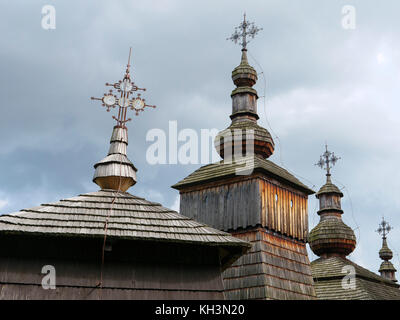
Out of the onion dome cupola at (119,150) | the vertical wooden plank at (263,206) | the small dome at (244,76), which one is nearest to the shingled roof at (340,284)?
the vertical wooden plank at (263,206)

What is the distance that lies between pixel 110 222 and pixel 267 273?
1123cm

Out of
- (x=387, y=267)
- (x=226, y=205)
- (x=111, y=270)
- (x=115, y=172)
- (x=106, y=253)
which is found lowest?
(x=111, y=270)

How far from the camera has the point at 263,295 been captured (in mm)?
20109

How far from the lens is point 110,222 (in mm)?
10922

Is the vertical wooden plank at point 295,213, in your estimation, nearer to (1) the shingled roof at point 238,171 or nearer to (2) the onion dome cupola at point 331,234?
(1) the shingled roof at point 238,171

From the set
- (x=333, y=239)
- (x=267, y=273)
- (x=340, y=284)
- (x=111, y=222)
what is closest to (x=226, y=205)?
(x=267, y=273)

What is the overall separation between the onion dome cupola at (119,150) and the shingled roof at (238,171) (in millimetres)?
8937

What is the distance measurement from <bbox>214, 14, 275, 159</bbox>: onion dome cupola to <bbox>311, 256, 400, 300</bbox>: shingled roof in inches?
354

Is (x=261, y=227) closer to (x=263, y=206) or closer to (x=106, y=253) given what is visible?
(x=263, y=206)

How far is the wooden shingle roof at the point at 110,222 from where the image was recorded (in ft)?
34.3

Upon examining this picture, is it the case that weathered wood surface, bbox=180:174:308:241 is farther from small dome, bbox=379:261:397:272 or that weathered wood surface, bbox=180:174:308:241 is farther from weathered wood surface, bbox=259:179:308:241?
small dome, bbox=379:261:397:272
